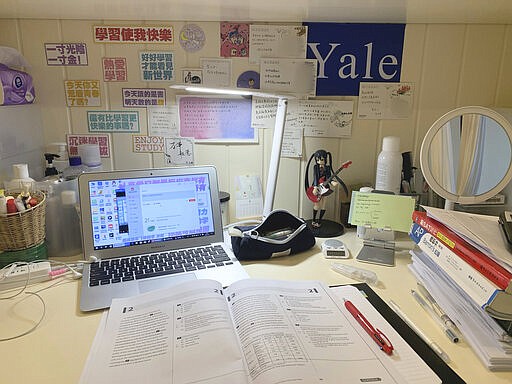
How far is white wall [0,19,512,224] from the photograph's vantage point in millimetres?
1183

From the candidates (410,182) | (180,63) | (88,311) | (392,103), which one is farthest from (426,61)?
(88,311)

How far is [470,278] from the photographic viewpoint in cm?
73

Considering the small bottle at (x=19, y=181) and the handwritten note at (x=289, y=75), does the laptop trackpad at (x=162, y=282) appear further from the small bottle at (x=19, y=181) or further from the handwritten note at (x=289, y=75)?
the handwritten note at (x=289, y=75)

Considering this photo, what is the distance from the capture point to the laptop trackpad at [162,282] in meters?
0.88

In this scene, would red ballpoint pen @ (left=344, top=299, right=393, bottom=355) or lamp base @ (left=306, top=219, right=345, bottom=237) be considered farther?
lamp base @ (left=306, top=219, right=345, bottom=237)

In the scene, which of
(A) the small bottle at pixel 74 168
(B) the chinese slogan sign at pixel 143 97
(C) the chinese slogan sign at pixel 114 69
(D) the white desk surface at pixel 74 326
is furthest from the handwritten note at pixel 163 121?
(D) the white desk surface at pixel 74 326

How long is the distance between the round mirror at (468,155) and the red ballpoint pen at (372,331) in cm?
42

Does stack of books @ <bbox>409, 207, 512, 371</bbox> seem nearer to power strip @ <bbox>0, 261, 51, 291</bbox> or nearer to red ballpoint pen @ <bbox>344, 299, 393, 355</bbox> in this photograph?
red ballpoint pen @ <bbox>344, 299, 393, 355</bbox>

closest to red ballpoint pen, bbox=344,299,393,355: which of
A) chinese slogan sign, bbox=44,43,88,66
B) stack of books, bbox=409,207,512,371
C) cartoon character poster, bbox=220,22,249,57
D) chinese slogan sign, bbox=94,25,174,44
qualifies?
stack of books, bbox=409,207,512,371

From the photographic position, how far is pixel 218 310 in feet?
2.41

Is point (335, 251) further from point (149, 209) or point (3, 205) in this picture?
point (3, 205)

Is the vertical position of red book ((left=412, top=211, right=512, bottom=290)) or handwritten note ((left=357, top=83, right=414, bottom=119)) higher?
handwritten note ((left=357, top=83, right=414, bottom=119))

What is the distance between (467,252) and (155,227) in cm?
72

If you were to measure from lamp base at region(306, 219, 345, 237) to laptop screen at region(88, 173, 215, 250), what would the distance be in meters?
0.34
